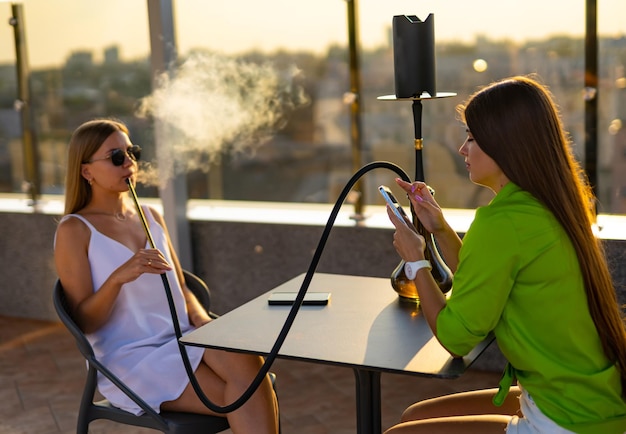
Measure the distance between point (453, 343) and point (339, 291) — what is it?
0.62 meters

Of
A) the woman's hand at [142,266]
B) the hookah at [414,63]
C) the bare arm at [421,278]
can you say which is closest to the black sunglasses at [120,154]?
the woman's hand at [142,266]

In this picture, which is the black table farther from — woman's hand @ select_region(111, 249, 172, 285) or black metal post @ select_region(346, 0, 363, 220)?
black metal post @ select_region(346, 0, 363, 220)

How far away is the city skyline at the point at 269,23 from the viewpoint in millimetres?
3307

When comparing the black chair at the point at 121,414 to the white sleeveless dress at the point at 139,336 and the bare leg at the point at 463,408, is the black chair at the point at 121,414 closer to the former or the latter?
the white sleeveless dress at the point at 139,336

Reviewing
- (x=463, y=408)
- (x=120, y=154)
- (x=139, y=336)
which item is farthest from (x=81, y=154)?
(x=463, y=408)

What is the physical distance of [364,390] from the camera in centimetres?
176

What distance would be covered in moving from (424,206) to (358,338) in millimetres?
332

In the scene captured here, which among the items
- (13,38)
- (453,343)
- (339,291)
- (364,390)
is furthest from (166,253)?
(13,38)

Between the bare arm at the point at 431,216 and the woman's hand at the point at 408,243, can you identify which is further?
the bare arm at the point at 431,216

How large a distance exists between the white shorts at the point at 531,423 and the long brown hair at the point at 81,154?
4.31 feet

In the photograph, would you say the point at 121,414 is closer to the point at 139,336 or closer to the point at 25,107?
the point at 139,336

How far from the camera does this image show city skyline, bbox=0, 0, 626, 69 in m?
3.31

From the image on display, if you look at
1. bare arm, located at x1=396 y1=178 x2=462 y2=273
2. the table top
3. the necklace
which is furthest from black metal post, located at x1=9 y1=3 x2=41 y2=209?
bare arm, located at x1=396 y1=178 x2=462 y2=273

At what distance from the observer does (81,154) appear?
2.27 metres
